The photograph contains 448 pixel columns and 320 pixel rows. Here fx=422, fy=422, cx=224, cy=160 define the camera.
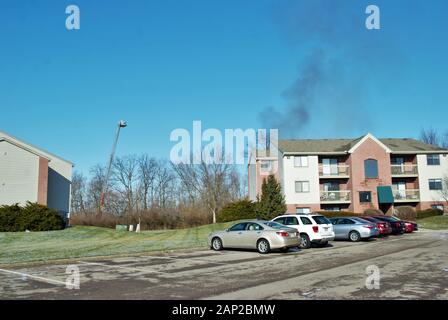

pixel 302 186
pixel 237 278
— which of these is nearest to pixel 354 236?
pixel 237 278

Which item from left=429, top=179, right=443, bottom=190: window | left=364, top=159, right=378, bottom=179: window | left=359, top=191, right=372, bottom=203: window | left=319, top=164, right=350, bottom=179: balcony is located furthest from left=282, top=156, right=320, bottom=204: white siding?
left=429, top=179, right=443, bottom=190: window

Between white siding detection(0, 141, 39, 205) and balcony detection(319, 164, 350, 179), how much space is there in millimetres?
31044

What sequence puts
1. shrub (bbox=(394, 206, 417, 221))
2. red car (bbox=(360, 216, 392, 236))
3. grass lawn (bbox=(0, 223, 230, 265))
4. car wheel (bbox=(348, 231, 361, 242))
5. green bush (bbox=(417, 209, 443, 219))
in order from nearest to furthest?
grass lawn (bbox=(0, 223, 230, 265))
car wheel (bbox=(348, 231, 361, 242))
red car (bbox=(360, 216, 392, 236))
shrub (bbox=(394, 206, 417, 221))
green bush (bbox=(417, 209, 443, 219))

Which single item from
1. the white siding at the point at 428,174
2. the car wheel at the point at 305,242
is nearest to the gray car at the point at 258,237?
the car wheel at the point at 305,242

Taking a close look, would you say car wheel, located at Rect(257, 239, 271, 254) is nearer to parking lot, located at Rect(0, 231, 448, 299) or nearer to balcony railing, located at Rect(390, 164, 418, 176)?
parking lot, located at Rect(0, 231, 448, 299)

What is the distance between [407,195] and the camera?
164ft

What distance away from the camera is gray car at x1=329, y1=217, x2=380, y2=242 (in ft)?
79.2

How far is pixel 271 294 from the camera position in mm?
8453

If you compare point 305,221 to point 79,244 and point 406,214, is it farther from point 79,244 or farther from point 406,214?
point 406,214

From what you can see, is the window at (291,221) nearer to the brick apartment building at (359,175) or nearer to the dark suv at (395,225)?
the dark suv at (395,225)

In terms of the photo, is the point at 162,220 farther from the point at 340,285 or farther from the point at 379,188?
the point at 340,285

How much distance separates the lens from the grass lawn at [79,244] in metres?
16.8

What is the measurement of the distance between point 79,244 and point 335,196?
3361 centimetres

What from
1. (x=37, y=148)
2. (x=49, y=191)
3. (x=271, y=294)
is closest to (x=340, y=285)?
(x=271, y=294)
